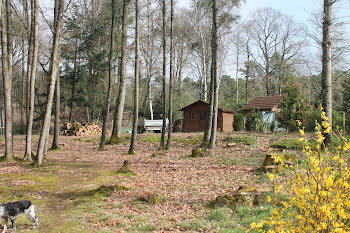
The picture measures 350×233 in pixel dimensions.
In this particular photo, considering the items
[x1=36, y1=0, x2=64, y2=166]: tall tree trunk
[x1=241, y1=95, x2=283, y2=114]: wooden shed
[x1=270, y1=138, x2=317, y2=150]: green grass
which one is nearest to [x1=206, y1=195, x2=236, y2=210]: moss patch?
[x1=36, y1=0, x2=64, y2=166]: tall tree trunk

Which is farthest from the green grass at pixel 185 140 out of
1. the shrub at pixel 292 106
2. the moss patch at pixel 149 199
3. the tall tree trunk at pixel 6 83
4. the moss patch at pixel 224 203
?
the moss patch at pixel 224 203

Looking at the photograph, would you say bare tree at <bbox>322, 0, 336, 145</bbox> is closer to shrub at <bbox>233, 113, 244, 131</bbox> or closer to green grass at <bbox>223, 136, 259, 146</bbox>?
green grass at <bbox>223, 136, 259, 146</bbox>

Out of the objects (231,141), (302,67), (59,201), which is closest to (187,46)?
(302,67)

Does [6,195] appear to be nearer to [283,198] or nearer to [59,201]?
[59,201]

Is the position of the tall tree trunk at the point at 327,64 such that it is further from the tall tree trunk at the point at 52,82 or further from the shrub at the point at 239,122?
the shrub at the point at 239,122

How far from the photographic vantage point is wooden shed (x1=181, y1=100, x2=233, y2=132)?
26500 mm

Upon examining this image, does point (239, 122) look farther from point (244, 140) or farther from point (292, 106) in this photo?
point (244, 140)

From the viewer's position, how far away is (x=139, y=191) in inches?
287

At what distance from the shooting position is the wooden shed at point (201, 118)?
2650 centimetres

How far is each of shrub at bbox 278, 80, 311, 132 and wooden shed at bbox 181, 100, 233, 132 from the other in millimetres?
8441

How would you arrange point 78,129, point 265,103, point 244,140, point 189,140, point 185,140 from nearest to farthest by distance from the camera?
Result: 1. point 244,140
2. point 189,140
3. point 185,140
4. point 78,129
5. point 265,103

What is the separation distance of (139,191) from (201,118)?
20.6m

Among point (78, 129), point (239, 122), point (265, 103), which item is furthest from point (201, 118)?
point (78, 129)

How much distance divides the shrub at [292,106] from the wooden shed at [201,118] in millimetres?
8441
